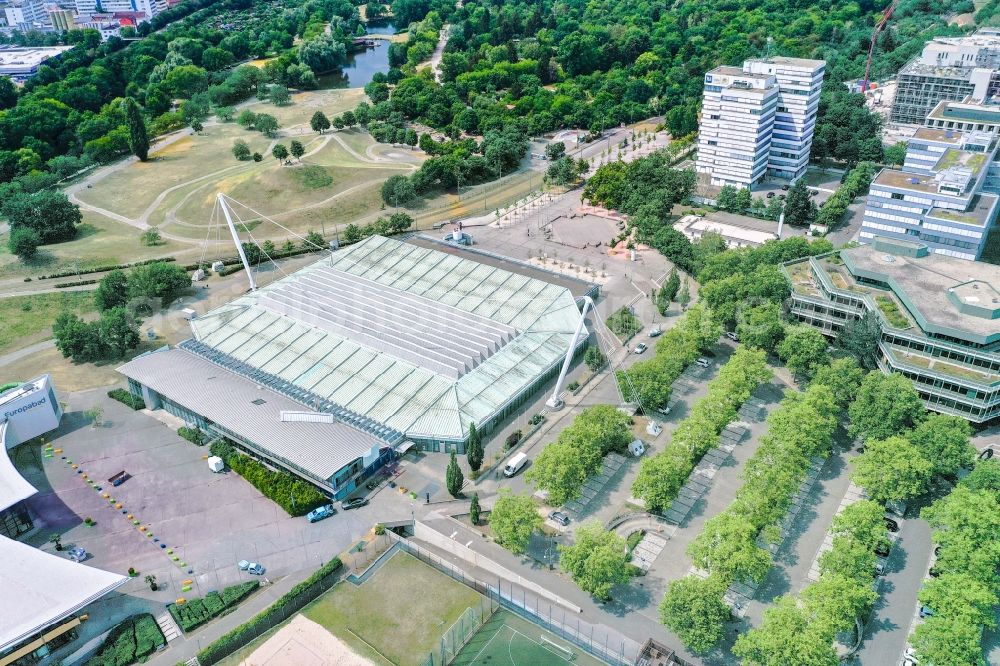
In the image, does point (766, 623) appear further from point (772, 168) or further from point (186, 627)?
point (772, 168)

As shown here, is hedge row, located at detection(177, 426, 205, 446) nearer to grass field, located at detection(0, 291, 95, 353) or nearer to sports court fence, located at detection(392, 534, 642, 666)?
sports court fence, located at detection(392, 534, 642, 666)

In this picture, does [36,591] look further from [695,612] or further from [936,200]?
[936,200]

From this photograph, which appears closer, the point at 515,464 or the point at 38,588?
the point at 38,588

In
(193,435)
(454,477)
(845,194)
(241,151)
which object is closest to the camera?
(454,477)

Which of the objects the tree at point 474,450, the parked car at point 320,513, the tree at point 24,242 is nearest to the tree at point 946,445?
the tree at point 474,450

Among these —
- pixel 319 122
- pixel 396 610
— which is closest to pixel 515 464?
pixel 396 610

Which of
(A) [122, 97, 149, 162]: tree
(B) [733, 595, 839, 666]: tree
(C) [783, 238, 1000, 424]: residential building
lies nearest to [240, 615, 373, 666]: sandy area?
(B) [733, 595, 839, 666]: tree
